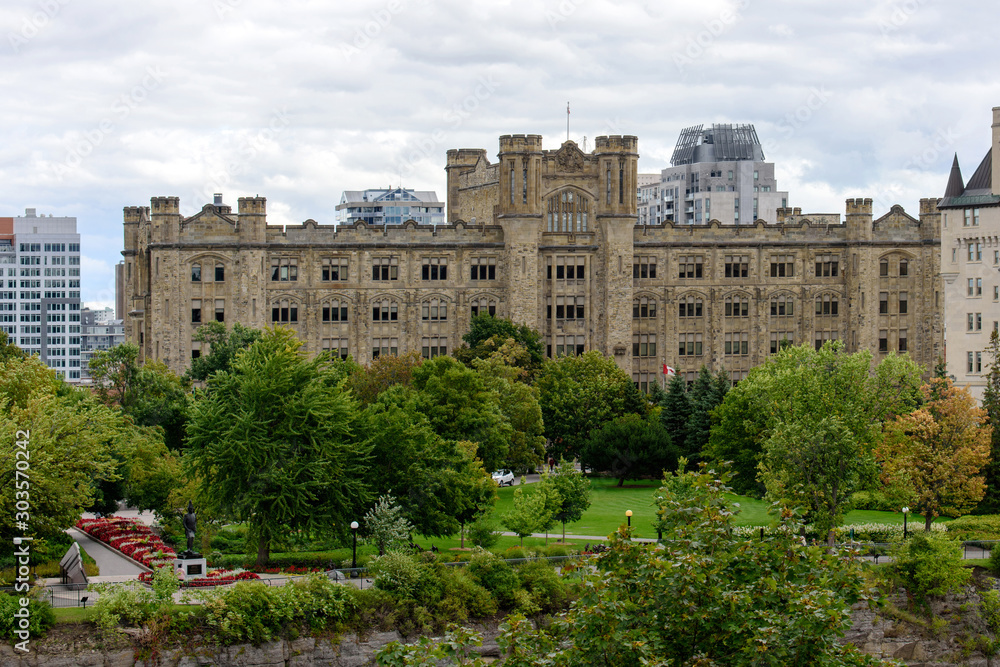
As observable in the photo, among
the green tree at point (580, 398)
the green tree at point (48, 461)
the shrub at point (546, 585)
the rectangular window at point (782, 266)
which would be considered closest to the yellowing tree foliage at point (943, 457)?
the shrub at point (546, 585)

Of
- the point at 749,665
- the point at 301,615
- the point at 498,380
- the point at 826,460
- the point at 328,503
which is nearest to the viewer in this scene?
the point at 749,665

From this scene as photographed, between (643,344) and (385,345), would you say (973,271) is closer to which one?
(643,344)

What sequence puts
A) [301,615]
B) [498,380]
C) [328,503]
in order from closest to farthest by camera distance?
[301,615], [328,503], [498,380]

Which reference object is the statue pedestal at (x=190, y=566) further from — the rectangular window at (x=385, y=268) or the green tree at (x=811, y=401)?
the rectangular window at (x=385, y=268)

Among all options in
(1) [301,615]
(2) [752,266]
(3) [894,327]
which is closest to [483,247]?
(2) [752,266]

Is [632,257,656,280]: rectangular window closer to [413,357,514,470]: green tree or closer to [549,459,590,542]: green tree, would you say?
[413,357,514,470]: green tree

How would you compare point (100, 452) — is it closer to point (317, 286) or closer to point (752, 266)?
point (317, 286)

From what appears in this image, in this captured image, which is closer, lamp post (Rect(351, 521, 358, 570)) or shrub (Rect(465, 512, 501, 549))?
lamp post (Rect(351, 521, 358, 570))

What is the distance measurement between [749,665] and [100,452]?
36088 millimetres

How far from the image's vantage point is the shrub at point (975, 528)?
64188 mm

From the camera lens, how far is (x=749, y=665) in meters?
30.8

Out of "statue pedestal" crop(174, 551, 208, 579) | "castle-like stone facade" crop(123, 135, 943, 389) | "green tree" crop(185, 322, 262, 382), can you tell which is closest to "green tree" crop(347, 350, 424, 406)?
"green tree" crop(185, 322, 262, 382)

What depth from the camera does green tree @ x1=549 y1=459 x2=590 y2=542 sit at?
6334 centimetres

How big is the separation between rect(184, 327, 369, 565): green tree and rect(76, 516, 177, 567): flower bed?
3.07 m
